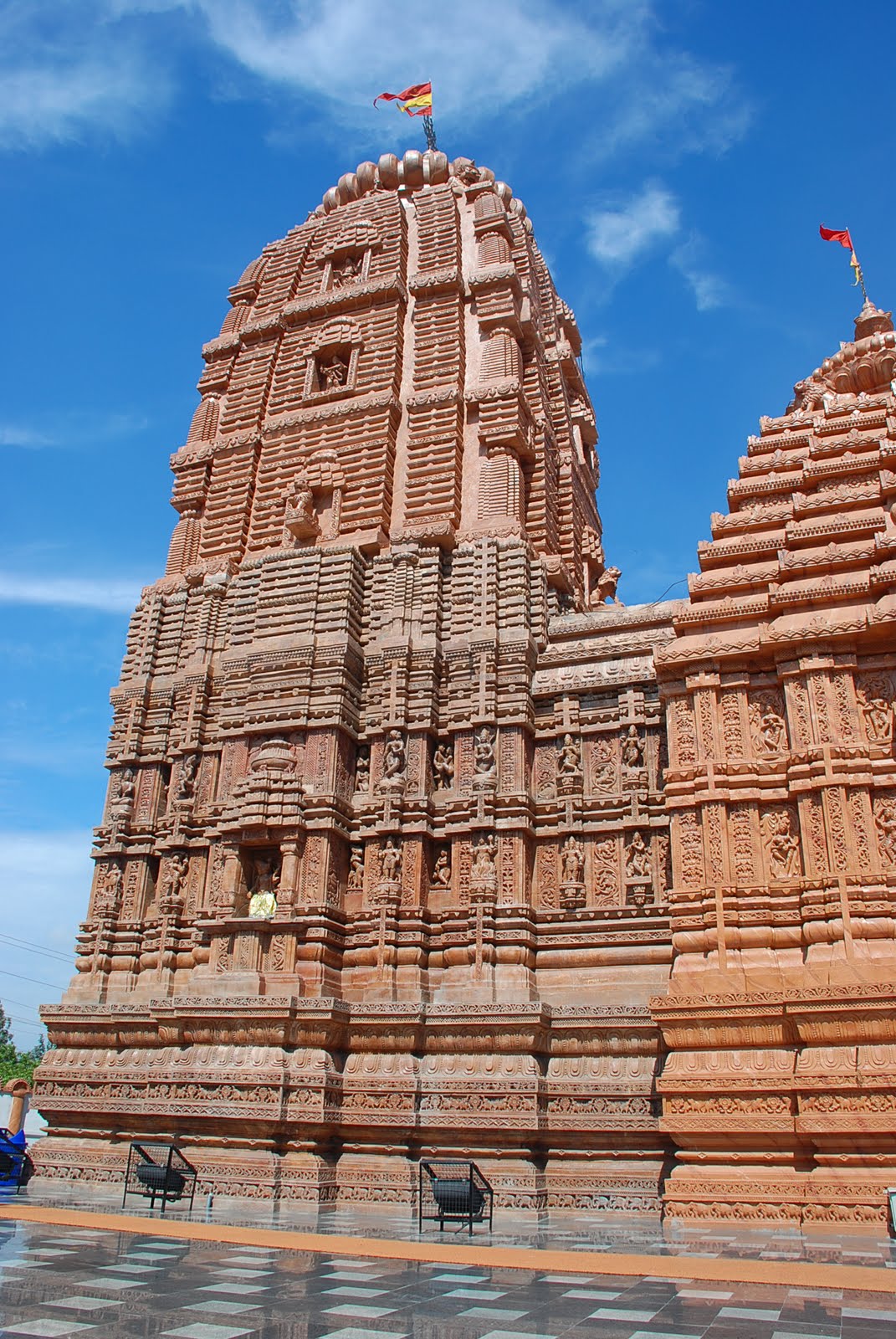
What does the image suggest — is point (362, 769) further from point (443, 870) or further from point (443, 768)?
point (443, 870)

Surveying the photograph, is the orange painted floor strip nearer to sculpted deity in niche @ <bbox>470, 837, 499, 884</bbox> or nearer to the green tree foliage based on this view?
sculpted deity in niche @ <bbox>470, 837, 499, 884</bbox>

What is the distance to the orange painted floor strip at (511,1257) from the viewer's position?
870cm

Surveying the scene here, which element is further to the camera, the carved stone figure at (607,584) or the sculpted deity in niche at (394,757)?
the carved stone figure at (607,584)

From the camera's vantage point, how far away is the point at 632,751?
60.0 ft

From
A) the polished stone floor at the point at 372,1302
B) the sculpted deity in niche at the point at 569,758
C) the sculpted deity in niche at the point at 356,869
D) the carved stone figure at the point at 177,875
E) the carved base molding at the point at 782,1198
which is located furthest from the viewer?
the carved stone figure at the point at 177,875

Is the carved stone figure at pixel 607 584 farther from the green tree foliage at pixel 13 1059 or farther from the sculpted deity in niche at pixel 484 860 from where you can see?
the green tree foliage at pixel 13 1059

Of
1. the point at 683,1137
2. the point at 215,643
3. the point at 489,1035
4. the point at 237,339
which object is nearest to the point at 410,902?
the point at 489,1035

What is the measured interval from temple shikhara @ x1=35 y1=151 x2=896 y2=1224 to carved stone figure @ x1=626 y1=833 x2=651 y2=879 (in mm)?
45

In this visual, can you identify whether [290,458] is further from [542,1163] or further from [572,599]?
[542,1163]

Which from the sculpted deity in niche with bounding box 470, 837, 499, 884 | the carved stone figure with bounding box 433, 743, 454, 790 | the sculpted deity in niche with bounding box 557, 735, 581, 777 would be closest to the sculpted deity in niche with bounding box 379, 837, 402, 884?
the sculpted deity in niche with bounding box 470, 837, 499, 884

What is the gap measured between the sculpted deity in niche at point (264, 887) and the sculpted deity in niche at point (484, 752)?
4.27 meters

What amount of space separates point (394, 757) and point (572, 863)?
3957mm

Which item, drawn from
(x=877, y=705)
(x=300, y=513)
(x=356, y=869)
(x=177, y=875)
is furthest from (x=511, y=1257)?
(x=300, y=513)

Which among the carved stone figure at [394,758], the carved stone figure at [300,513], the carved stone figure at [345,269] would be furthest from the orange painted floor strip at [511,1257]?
the carved stone figure at [345,269]
